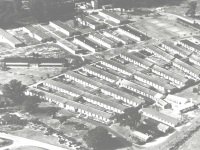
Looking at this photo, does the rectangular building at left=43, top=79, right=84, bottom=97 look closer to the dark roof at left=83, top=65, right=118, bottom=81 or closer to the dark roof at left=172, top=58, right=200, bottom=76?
the dark roof at left=83, top=65, right=118, bottom=81

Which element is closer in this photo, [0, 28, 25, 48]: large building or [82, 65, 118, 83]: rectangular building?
[82, 65, 118, 83]: rectangular building


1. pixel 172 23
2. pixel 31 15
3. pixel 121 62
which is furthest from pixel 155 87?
pixel 31 15

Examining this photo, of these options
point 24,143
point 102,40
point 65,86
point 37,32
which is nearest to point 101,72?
point 65,86

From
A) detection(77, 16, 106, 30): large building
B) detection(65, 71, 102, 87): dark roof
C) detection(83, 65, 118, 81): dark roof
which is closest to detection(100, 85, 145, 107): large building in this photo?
detection(65, 71, 102, 87): dark roof

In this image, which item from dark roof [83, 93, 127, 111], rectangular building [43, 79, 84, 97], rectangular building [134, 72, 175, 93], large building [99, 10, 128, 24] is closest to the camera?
dark roof [83, 93, 127, 111]

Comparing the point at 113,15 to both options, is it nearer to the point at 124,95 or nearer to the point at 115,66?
the point at 115,66

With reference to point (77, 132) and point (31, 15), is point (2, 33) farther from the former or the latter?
point (77, 132)
